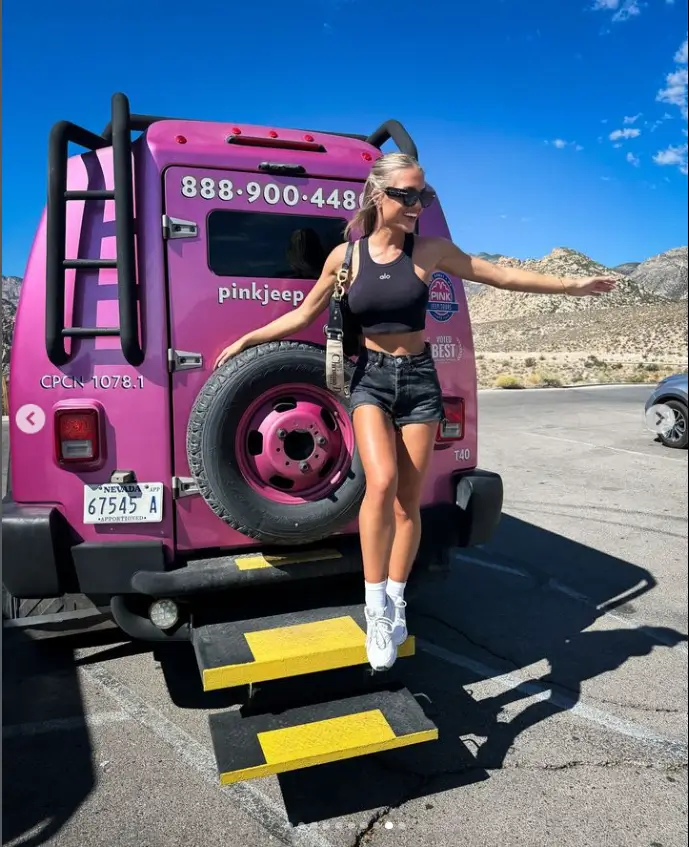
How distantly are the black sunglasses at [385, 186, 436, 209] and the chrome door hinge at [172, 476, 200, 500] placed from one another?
4.98ft

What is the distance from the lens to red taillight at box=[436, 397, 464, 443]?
143 inches

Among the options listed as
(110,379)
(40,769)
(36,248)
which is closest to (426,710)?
(40,769)

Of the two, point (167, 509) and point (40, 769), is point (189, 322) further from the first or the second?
point (40, 769)

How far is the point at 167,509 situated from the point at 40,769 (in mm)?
1176

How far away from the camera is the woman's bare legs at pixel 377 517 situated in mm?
2658

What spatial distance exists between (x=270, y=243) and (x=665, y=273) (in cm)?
18522

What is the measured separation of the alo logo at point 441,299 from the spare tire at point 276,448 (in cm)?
77

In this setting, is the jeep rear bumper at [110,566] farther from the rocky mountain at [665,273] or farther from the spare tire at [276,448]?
the rocky mountain at [665,273]

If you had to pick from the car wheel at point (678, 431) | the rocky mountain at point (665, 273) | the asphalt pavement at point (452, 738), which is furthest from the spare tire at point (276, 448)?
the rocky mountain at point (665, 273)

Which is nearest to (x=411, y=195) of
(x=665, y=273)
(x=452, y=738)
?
(x=452, y=738)

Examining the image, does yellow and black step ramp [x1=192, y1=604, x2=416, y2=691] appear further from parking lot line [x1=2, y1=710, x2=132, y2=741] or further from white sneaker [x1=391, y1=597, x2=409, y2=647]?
parking lot line [x1=2, y1=710, x2=132, y2=741]

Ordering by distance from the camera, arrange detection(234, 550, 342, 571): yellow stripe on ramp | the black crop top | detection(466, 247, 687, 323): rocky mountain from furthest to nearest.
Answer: detection(466, 247, 687, 323): rocky mountain < detection(234, 550, 342, 571): yellow stripe on ramp < the black crop top

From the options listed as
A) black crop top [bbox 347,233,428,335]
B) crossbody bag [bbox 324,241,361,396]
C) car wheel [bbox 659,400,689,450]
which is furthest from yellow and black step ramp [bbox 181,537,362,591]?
car wheel [bbox 659,400,689,450]

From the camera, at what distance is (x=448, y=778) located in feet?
9.21
